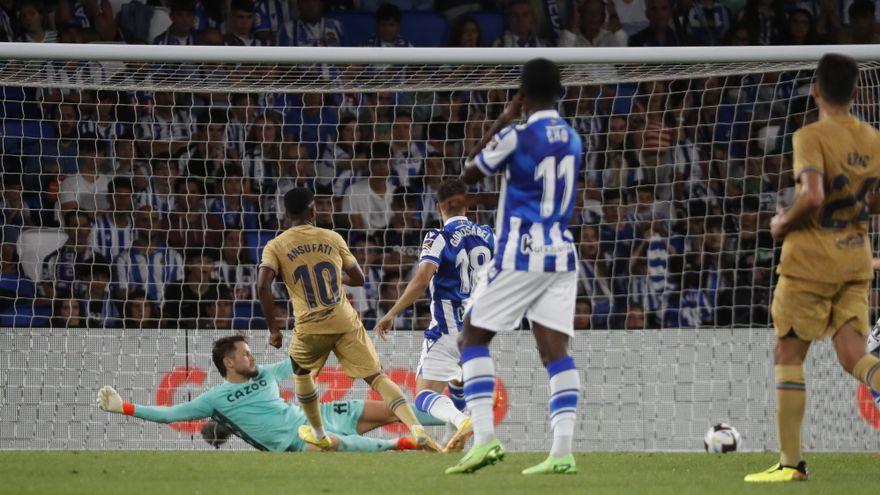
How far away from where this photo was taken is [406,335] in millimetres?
10602

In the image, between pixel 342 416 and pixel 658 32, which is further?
pixel 658 32

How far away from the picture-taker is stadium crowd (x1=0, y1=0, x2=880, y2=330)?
11.6 metres

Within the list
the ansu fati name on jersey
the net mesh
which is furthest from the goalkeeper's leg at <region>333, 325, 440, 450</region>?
the net mesh

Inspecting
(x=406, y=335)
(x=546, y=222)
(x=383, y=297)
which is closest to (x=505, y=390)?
(x=406, y=335)

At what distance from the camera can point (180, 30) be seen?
45.7ft

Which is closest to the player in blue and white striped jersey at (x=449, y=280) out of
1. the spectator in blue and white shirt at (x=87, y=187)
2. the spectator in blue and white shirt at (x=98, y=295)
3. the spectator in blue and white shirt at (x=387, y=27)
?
the spectator in blue and white shirt at (x=98, y=295)

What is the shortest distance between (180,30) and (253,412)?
5.73 m

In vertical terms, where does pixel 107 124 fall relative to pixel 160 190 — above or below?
above

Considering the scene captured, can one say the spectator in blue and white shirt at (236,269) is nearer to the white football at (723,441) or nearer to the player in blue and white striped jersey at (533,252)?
the white football at (723,441)

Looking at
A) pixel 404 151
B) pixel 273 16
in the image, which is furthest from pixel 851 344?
pixel 273 16

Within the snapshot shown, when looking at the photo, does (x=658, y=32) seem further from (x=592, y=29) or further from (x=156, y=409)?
(x=156, y=409)

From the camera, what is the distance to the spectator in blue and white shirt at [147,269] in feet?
38.0

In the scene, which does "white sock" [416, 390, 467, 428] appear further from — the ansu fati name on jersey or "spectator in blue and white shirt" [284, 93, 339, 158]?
"spectator in blue and white shirt" [284, 93, 339, 158]

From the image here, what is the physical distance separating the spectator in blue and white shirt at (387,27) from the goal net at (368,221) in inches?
47.4
